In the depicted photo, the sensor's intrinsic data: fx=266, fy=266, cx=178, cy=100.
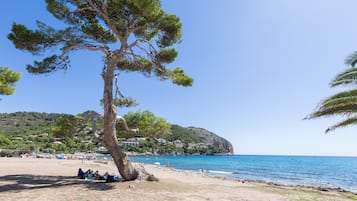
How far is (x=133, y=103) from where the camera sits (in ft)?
41.7

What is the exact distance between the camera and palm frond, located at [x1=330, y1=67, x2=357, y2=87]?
677cm

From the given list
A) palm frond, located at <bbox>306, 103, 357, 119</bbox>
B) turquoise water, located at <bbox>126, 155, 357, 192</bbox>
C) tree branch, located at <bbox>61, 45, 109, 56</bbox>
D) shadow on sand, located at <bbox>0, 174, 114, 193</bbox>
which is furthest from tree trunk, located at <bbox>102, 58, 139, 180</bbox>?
turquoise water, located at <bbox>126, 155, 357, 192</bbox>

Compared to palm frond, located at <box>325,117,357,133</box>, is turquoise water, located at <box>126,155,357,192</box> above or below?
below

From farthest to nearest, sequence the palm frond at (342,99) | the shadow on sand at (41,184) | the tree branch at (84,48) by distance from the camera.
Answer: the tree branch at (84,48) → the shadow on sand at (41,184) → the palm frond at (342,99)

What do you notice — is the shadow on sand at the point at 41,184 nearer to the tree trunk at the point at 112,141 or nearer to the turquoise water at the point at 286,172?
the tree trunk at the point at 112,141

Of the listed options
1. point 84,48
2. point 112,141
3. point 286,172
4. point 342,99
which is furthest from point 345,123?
point 286,172

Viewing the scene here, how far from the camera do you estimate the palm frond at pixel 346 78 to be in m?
6.77

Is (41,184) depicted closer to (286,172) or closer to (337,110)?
(337,110)

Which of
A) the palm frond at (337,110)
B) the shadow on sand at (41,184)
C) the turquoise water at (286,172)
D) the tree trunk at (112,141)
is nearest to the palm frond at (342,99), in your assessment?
the palm frond at (337,110)

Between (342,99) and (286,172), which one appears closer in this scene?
(342,99)

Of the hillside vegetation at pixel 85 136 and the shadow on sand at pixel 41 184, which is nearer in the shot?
the shadow on sand at pixel 41 184

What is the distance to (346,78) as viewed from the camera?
6863 mm

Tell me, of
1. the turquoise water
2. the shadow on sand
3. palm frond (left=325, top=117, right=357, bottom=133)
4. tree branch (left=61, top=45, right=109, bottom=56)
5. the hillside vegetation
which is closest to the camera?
palm frond (left=325, top=117, right=357, bottom=133)

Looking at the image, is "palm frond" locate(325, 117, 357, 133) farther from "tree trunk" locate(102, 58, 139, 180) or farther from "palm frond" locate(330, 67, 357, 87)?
"tree trunk" locate(102, 58, 139, 180)
